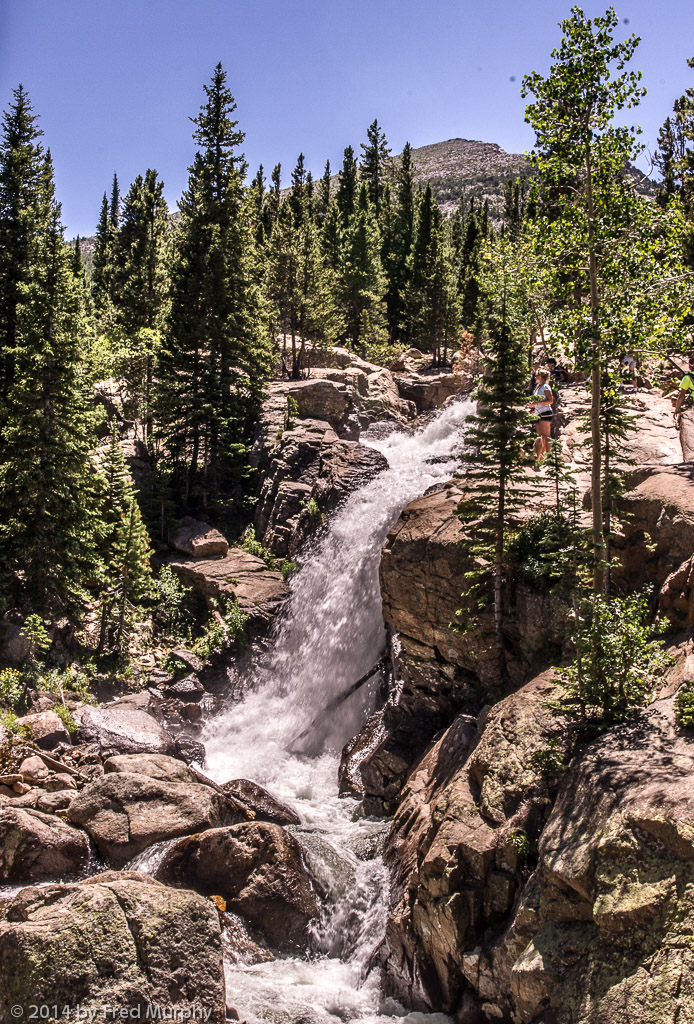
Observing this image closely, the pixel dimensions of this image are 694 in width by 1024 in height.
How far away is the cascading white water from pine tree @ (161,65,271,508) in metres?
7.34

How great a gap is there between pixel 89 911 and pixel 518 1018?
5.72m

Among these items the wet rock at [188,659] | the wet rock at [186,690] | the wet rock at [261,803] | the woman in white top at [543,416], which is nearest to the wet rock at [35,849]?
the wet rock at [261,803]

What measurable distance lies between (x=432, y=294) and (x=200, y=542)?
31.6 metres

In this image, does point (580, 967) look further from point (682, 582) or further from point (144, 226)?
point (144, 226)

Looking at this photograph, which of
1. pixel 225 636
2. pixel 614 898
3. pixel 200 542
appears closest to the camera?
pixel 614 898

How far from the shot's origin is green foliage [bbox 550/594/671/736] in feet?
34.0

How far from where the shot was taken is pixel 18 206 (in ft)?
86.3

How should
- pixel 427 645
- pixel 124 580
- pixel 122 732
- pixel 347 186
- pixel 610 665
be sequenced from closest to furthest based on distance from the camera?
pixel 610 665 → pixel 427 645 → pixel 122 732 → pixel 124 580 → pixel 347 186

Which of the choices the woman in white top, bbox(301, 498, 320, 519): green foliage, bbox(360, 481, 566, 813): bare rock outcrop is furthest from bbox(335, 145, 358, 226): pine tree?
bbox(360, 481, 566, 813): bare rock outcrop

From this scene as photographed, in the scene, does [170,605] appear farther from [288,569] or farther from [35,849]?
[35,849]

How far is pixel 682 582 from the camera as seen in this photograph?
40.2 feet

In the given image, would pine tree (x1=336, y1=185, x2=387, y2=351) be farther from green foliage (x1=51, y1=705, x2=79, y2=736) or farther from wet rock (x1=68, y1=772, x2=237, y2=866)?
wet rock (x1=68, y1=772, x2=237, y2=866)

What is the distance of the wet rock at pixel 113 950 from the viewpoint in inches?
312

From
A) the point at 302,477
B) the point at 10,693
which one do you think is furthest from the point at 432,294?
the point at 10,693
